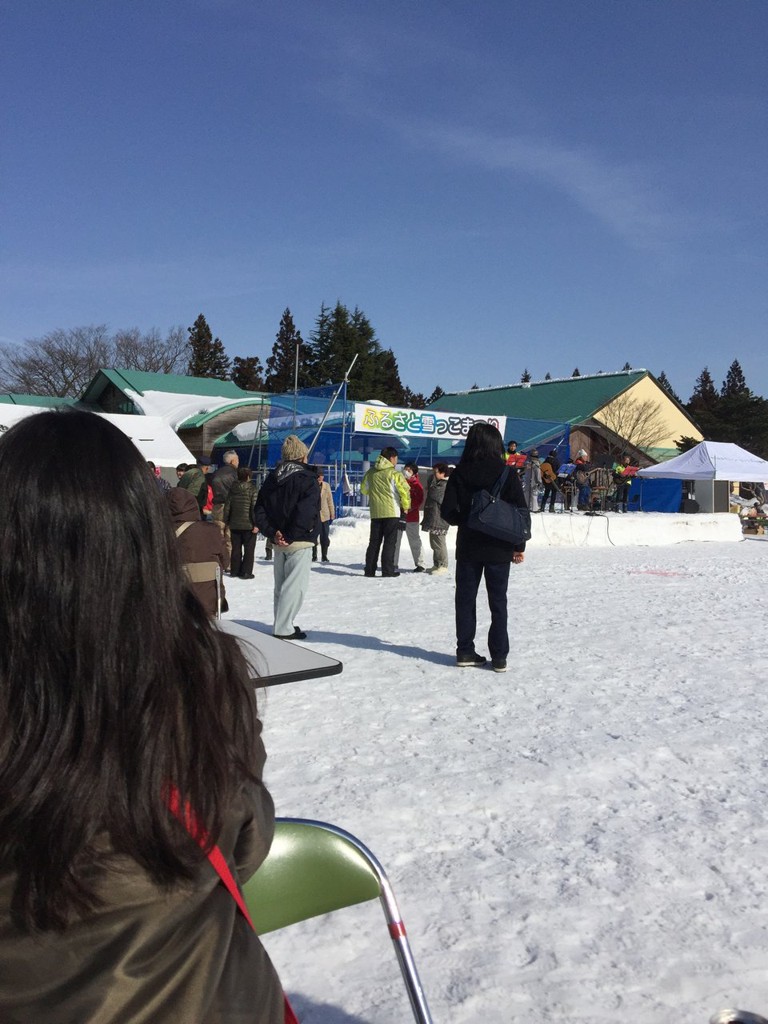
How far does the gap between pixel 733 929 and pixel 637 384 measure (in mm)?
42611

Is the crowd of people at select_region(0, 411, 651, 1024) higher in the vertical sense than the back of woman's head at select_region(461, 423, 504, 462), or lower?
lower

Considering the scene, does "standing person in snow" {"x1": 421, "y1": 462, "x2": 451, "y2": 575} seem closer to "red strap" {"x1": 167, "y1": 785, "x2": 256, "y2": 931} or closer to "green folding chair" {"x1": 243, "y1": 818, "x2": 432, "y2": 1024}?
"green folding chair" {"x1": 243, "y1": 818, "x2": 432, "y2": 1024}

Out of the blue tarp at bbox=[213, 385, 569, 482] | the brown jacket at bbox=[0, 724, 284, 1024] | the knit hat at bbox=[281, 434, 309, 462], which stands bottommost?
the brown jacket at bbox=[0, 724, 284, 1024]

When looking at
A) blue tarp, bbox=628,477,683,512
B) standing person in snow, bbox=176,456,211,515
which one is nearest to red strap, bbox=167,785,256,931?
standing person in snow, bbox=176,456,211,515

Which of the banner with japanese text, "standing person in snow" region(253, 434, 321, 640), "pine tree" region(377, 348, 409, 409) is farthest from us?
"pine tree" region(377, 348, 409, 409)

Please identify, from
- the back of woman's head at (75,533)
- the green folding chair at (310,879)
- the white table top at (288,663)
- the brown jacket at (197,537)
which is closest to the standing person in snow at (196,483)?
the brown jacket at (197,537)

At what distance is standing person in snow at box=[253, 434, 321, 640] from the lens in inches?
283

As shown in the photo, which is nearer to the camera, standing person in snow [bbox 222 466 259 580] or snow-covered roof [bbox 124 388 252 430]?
standing person in snow [bbox 222 466 259 580]

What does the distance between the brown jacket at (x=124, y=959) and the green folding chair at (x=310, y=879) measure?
486 mm

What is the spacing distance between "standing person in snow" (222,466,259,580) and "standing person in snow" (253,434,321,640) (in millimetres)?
4219

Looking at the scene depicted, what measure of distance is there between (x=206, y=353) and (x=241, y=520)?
204 feet

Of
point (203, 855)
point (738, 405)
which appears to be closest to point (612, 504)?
point (203, 855)

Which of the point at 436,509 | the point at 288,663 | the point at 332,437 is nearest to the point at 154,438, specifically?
the point at 332,437

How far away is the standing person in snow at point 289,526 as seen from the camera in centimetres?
720
